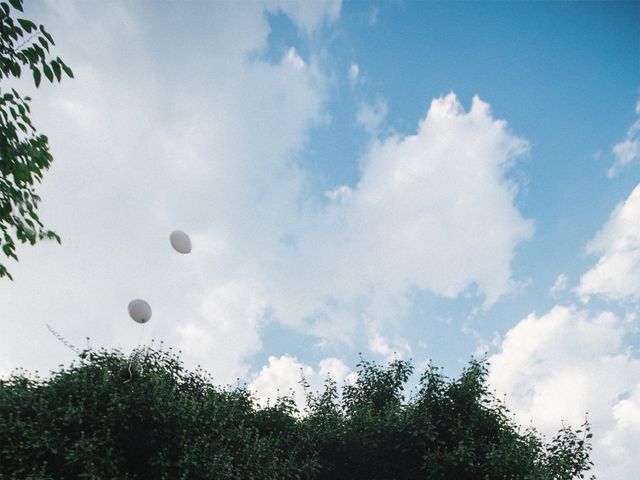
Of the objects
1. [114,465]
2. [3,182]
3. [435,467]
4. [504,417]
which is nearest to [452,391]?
[504,417]

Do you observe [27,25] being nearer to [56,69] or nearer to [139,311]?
[56,69]

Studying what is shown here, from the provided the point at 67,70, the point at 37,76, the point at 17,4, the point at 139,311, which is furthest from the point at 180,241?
the point at 17,4

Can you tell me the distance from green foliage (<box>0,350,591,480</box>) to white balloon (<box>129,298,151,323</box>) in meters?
3.29

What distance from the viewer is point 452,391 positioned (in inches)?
892

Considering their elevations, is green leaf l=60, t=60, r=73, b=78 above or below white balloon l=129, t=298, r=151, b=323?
below

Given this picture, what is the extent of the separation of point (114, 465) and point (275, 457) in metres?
5.99

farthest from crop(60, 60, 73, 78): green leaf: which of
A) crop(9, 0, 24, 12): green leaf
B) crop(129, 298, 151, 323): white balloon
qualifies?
crop(129, 298, 151, 323): white balloon

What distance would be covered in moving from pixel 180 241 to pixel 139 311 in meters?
2.60

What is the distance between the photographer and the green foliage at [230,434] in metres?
15.7

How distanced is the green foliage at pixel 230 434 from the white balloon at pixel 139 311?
3291mm

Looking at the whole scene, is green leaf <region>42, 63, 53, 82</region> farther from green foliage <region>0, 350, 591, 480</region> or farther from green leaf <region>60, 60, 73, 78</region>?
green foliage <region>0, 350, 591, 480</region>

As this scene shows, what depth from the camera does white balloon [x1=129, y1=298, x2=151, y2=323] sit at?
15.2 metres

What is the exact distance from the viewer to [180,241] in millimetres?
15062

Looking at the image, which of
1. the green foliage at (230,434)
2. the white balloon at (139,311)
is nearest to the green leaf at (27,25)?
the white balloon at (139,311)
